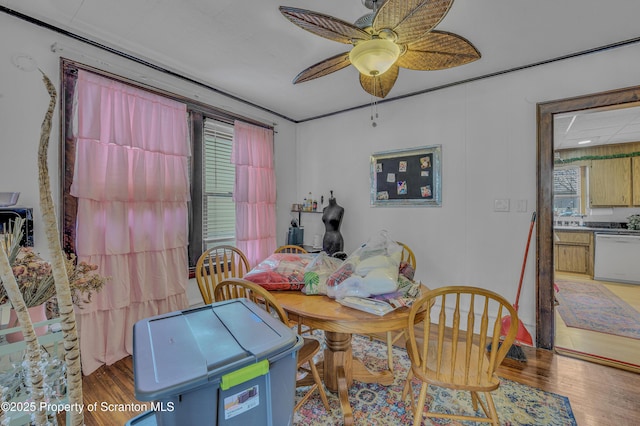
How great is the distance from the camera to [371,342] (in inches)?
102

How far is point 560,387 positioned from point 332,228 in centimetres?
238

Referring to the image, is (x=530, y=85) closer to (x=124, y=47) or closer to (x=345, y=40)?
(x=345, y=40)

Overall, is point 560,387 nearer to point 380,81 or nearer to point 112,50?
point 380,81

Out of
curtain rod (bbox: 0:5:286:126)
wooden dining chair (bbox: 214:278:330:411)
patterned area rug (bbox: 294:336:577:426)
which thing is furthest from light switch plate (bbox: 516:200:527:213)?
curtain rod (bbox: 0:5:286:126)

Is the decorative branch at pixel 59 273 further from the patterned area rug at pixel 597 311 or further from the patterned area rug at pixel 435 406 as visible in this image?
the patterned area rug at pixel 597 311

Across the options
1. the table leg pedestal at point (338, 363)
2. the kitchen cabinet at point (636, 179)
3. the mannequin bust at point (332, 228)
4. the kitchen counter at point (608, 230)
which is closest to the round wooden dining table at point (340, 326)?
the table leg pedestal at point (338, 363)

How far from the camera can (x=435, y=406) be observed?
1779mm

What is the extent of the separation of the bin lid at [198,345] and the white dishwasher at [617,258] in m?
5.92

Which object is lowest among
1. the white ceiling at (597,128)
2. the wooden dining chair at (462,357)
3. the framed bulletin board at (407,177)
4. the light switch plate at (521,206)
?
the wooden dining chair at (462,357)

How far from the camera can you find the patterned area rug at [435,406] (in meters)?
1.67

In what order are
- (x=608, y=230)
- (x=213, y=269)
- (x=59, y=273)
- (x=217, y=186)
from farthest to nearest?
1. (x=608, y=230)
2. (x=217, y=186)
3. (x=213, y=269)
4. (x=59, y=273)

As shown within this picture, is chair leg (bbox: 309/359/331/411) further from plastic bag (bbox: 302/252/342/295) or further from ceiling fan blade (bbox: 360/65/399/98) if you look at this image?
ceiling fan blade (bbox: 360/65/399/98)

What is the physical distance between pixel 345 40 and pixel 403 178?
1.93 m

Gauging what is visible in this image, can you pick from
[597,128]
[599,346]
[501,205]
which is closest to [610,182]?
[597,128]
